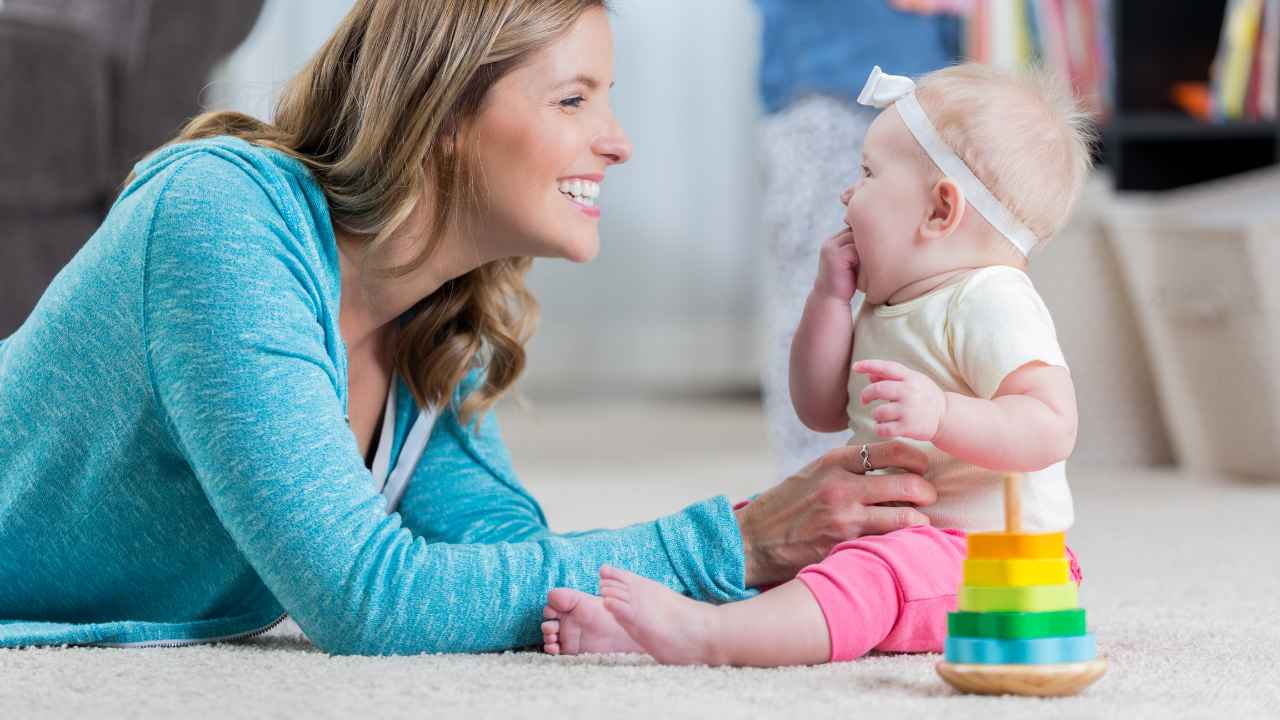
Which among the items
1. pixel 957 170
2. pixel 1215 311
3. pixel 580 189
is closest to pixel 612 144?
pixel 580 189

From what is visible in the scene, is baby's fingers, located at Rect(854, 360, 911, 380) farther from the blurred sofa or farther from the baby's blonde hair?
the blurred sofa

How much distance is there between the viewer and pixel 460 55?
0.87 meters

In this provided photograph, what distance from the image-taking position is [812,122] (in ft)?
5.65

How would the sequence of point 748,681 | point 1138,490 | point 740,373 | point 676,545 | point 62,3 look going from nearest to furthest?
point 748,681
point 676,545
point 62,3
point 1138,490
point 740,373

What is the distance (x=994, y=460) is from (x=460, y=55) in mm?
488

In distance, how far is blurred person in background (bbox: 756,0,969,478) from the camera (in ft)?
5.59

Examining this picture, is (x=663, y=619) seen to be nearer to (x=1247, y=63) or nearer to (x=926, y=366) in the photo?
(x=926, y=366)

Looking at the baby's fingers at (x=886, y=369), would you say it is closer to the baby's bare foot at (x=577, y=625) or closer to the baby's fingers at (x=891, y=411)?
the baby's fingers at (x=891, y=411)

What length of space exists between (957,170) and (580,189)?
0.30m

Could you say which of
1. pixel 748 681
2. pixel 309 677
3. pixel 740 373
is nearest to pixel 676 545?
pixel 748 681

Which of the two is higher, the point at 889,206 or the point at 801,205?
the point at 801,205

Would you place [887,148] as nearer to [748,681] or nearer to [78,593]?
[748,681]

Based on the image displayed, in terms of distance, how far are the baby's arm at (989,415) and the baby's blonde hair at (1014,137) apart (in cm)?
15

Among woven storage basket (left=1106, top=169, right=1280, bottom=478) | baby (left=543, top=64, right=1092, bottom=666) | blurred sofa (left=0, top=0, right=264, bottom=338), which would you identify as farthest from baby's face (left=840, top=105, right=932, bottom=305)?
woven storage basket (left=1106, top=169, right=1280, bottom=478)
